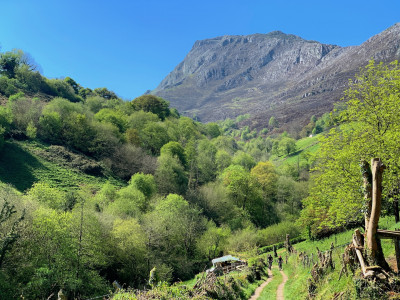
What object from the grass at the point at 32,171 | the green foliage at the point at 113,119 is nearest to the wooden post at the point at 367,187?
the grass at the point at 32,171

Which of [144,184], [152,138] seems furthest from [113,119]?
[144,184]

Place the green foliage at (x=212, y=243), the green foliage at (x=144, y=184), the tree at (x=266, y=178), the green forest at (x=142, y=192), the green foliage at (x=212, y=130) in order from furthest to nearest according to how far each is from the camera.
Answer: the green foliage at (x=212, y=130), the tree at (x=266, y=178), the green foliage at (x=144, y=184), the green foliage at (x=212, y=243), the green forest at (x=142, y=192)

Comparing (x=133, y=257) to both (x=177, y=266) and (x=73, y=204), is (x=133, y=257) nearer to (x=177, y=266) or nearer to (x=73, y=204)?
(x=177, y=266)

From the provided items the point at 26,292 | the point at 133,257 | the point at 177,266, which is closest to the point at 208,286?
the point at 26,292

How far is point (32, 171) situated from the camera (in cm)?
4388

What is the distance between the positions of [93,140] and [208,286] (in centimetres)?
5364

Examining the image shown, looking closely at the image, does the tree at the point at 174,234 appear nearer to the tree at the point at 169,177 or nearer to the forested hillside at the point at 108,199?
the forested hillside at the point at 108,199

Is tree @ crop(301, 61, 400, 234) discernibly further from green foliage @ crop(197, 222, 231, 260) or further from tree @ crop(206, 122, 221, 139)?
tree @ crop(206, 122, 221, 139)

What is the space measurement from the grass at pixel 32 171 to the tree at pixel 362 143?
3940cm

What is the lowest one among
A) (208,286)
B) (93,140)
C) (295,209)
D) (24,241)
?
(295,209)

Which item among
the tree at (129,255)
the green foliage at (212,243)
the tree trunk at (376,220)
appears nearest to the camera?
the tree trunk at (376,220)

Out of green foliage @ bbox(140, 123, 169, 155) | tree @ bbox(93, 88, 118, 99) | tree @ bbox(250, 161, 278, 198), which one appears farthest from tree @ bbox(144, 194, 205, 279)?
tree @ bbox(93, 88, 118, 99)

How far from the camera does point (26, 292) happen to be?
19.7m

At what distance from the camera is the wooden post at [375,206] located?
8.88 m
